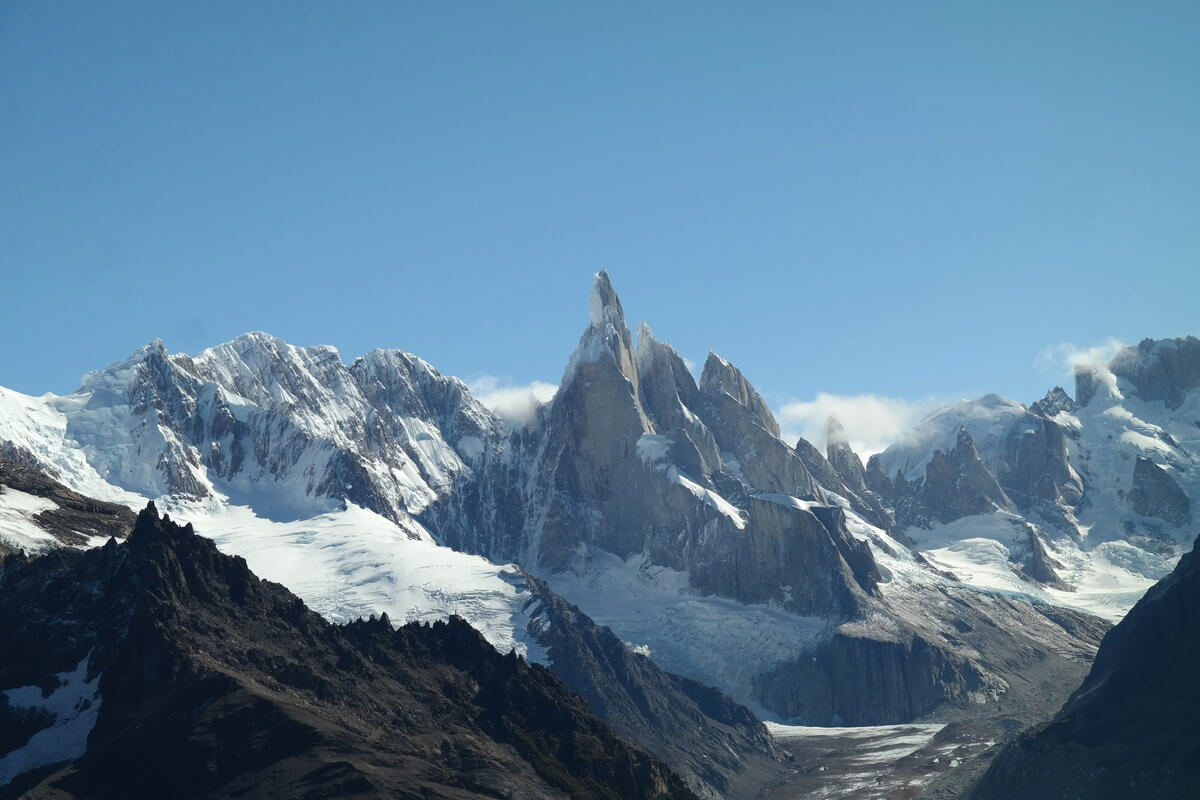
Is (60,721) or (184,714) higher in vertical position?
(60,721)

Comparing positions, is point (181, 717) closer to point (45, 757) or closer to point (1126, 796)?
point (45, 757)

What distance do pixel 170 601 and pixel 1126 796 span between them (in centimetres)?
12673

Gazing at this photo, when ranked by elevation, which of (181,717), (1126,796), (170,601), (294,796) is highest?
(170,601)

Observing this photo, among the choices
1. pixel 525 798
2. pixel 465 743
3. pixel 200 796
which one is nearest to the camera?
pixel 200 796

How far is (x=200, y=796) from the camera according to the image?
158250mm

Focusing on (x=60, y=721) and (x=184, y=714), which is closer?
(x=184, y=714)

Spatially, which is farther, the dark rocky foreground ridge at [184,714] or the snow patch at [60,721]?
the snow patch at [60,721]

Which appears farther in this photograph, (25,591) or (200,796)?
(25,591)

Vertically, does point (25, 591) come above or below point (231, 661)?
above

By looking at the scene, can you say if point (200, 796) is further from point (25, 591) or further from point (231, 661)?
point (25, 591)

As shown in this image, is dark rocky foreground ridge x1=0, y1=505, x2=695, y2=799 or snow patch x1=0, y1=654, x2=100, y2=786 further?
snow patch x1=0, y1=654, x2=100, y2=786

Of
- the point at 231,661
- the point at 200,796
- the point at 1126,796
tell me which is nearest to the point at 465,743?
the point at 231,661

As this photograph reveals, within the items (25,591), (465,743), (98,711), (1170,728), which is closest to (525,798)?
(465,743)

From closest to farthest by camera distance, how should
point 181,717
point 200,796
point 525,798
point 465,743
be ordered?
point 200,796, point 181,717, point 525,798, point 465,743
